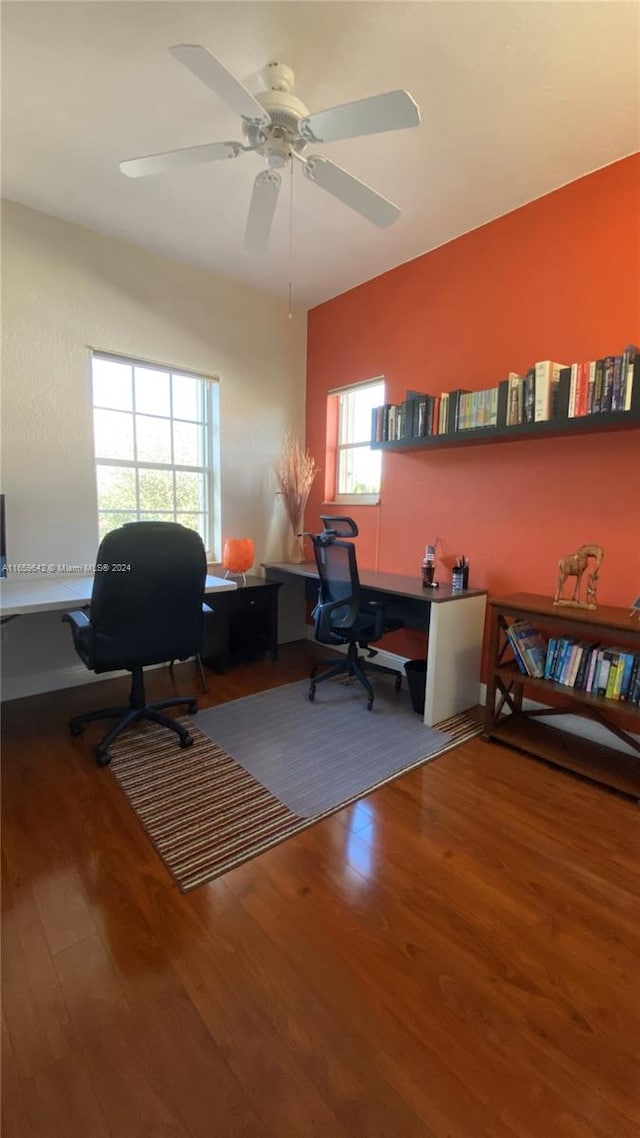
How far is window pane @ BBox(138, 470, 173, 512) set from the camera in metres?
3.35

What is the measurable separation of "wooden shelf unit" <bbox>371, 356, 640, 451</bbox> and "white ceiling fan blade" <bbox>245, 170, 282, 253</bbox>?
4.14ft

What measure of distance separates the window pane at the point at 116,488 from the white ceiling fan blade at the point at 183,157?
183 centimetres

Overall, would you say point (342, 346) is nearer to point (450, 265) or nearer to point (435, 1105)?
point (450, 265)

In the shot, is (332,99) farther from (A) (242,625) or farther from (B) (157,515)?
(A) (242,625)

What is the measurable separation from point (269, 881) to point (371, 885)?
13.4 inches

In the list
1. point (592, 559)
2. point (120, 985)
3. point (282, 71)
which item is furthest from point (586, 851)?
point (282, 71)

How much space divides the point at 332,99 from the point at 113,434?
221cm

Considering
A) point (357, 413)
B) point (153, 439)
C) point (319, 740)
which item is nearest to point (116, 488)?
point (153, 439)

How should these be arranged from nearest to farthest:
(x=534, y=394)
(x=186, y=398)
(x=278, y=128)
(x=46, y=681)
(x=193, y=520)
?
(x=278, y=128), (x=534, y=394), (x=46, y=681), (x=186, y=398), (x=193, y=520)

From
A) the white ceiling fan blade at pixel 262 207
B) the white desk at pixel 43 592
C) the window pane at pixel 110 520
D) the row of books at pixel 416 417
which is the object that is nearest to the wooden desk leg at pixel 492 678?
the row of books at pixel 416 417

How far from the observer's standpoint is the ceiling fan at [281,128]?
135cm

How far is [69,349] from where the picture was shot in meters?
2.85

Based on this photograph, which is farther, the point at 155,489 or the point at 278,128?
the point at 155,489

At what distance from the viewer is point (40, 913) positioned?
1.37m
